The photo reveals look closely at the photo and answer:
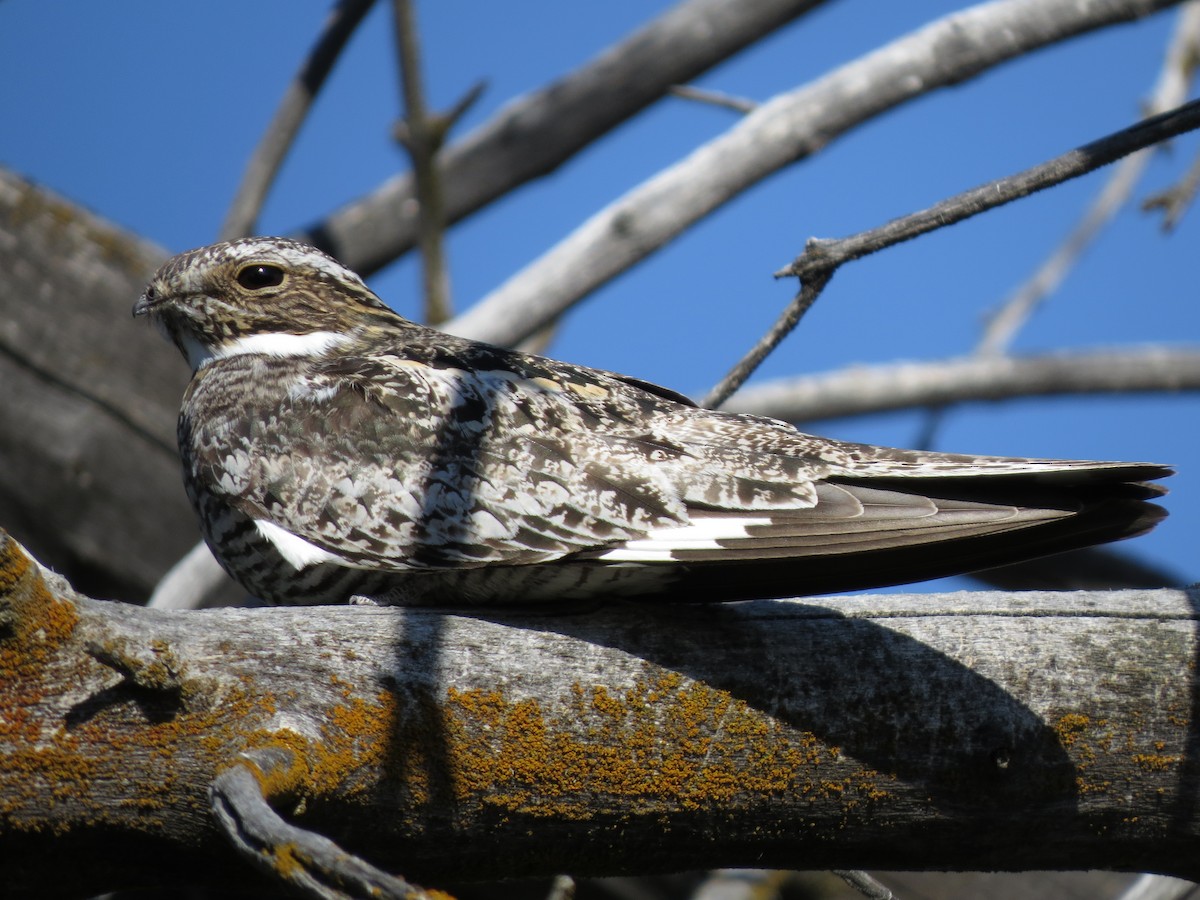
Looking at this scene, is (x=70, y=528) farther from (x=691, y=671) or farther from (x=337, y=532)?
(x=691, y=671)

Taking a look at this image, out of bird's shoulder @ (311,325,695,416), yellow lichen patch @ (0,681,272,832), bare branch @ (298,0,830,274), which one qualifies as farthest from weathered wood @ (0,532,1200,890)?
bare branch @ (298,0,830,274)

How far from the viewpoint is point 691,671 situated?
255cm

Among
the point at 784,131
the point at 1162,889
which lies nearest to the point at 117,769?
the point at 1162,889

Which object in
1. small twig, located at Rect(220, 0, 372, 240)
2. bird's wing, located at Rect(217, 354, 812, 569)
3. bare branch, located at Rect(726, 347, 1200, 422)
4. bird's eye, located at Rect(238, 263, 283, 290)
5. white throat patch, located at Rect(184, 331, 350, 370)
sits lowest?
bird's wing, located at Rect(217, 354, 812, 569)

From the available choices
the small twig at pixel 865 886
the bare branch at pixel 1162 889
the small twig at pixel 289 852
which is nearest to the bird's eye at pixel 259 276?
the small twig at pixel 289 852

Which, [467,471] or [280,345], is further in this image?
[280,345]

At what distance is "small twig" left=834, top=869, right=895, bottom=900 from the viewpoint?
2.76 metres

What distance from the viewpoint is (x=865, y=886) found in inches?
112

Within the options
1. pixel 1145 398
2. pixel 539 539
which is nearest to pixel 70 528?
pixel 539 539

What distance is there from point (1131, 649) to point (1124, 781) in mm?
266

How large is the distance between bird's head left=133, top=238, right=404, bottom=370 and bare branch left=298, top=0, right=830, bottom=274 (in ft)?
4.75

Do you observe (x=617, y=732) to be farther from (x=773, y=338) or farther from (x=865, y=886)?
(x=773, y=338)

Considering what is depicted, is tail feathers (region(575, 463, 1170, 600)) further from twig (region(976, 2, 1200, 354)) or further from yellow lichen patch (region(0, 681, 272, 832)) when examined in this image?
twig (region(976, 2, 1200, 354))

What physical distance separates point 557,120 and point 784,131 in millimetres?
1121
